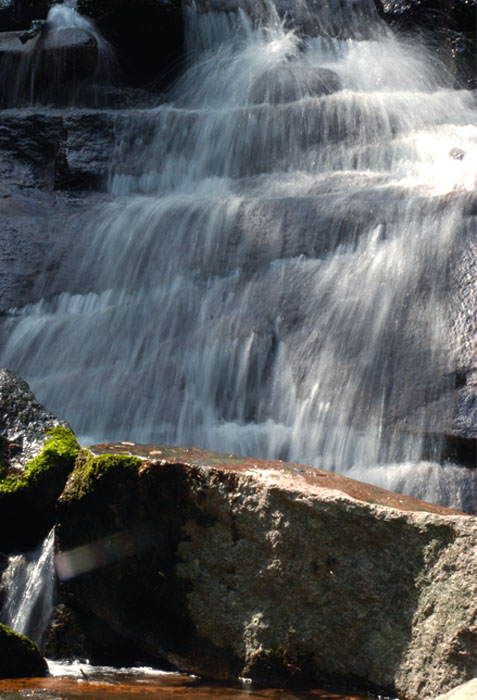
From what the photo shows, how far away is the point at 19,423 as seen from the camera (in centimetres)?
443

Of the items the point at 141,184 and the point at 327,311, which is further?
the point at 141,184

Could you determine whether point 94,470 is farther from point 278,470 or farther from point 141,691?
point 141,691

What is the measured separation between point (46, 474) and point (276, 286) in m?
3.38

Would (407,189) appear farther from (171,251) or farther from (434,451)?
(434,451)

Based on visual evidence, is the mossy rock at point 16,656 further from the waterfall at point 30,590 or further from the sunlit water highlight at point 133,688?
the waterfall at point 30,590

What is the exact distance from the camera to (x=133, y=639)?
3.46 m

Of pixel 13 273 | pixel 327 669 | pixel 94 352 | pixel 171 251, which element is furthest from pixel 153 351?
pixel 327 669

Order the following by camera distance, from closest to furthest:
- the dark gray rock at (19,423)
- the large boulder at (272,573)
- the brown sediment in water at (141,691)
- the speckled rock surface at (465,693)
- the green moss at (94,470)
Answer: the speckled rock surface at (465,693) → the brown sediment in water at (141,691) → the large boulder at (272,573) → the green moss at (94,470) → the dark gray rock at (19,423)

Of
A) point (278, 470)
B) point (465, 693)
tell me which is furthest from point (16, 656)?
point (465, 693)

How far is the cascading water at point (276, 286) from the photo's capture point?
5.64 m

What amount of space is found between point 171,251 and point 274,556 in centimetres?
511

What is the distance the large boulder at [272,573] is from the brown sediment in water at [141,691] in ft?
0.39

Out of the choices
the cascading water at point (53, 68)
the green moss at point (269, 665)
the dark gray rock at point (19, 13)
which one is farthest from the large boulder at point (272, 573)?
the dark gray rock at point (19, 13)

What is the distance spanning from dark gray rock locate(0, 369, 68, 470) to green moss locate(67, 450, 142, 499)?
22.0 inches
